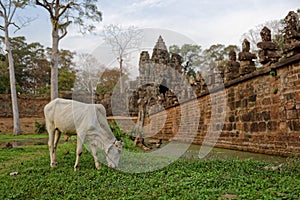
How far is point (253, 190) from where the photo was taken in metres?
3.38

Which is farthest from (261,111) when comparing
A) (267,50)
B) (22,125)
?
(22,125)

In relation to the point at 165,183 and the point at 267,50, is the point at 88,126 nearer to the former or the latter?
the point at 165,183

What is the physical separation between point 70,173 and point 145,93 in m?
22.8

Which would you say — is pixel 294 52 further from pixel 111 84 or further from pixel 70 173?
pixel 111 84

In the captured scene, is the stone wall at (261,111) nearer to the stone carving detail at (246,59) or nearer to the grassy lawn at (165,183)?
the stone carving detail at (246,59)

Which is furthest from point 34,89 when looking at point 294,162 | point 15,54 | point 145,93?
point 294,162

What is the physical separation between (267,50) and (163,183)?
4.60 metres

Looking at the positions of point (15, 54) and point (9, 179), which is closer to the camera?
point (9, 179)

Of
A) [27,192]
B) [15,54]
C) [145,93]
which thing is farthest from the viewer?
[15,54]

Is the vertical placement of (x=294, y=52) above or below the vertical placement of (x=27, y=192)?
above

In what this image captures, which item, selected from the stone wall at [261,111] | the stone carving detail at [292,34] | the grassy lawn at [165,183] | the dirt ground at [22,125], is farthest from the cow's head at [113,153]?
the dirt ground at [22,125]

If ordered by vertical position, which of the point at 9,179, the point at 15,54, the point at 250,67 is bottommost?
the point at 9,179

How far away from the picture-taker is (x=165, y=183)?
4031 mm

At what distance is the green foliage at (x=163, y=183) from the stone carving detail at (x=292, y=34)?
2.37m
